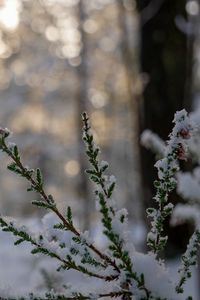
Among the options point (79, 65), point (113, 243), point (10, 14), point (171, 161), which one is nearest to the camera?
point (113, 243)

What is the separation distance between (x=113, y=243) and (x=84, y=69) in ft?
44.9

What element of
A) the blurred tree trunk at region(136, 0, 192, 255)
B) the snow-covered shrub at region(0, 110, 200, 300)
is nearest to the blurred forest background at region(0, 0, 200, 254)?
the blurred tree trunk at region(136, 0, 192, 255)

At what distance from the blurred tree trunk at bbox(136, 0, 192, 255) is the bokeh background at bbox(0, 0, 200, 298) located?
0.01m

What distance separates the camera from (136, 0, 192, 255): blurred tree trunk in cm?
730

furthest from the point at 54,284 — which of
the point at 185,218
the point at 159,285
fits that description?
the point at 185,218

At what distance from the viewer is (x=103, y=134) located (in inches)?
896

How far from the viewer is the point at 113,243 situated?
3.99ft

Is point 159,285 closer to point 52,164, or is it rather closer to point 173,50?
point 173,50

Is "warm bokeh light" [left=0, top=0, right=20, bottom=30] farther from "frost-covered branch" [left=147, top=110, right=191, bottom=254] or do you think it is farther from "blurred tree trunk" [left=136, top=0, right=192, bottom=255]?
"frost-covered branch" [left=147, top=110, right=191, bottom=254]

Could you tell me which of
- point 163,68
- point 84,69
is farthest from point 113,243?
point 84,69

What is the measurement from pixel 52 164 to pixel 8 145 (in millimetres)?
22503

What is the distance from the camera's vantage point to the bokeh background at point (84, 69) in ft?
24.4

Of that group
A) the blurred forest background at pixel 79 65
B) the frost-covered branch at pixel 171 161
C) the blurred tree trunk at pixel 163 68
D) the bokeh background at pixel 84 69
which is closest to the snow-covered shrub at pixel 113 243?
the frost-covered branch at pixel 171 161

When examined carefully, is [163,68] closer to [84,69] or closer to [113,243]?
[113,243]
